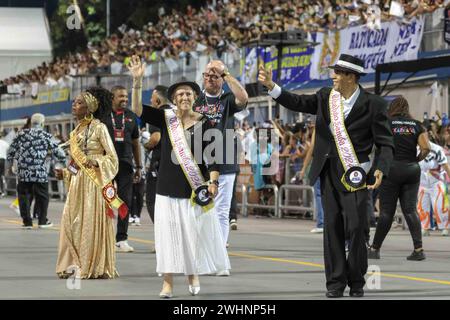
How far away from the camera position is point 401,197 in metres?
14.1

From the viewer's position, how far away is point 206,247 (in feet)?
34.9

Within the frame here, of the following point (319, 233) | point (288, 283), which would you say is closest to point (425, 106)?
point (319, 233)

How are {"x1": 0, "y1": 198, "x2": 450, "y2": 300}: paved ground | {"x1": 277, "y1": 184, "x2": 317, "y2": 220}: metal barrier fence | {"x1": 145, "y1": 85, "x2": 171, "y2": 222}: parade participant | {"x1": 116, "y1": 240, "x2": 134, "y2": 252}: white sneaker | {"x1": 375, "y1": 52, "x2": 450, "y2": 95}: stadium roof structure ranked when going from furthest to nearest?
{"x1": 277, "y1": 184, "x2": 317, "y2": 220}: metal barrier fence
{"x1": 375, "y1": 52, "x2": 450, "y2": 95}: stadium roof structure
{"x1": 116, "y1": 240, "x2": 134, "y2": 252}: white sneaker
{"x1": 145, "y1": 85, "x2": 171, "y2": 222}: parade participant
{"x1": 0, "y1": 198, "x2": 450, "y2": 300}: paved ground

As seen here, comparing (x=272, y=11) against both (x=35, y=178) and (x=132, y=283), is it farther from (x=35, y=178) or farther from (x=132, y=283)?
(x=132, y=283)

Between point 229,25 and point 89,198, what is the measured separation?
66.4ft

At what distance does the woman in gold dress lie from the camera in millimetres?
11656

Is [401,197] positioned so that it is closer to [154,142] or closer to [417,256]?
[417,256]

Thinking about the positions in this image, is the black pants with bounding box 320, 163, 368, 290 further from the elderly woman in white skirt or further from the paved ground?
the elderly woman in white skirt

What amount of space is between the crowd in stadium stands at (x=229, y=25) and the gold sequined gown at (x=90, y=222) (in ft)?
36.9

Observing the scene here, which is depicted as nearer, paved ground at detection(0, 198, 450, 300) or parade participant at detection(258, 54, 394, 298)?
parade participant at detection(258, 54, 394, 298)

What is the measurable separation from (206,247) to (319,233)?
8284mm

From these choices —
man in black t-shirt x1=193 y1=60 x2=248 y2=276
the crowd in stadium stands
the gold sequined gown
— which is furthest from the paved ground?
the crowd in stadium stands

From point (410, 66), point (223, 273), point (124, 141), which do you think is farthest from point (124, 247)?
point (410, 66)

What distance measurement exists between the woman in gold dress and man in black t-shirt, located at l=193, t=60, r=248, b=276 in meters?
1.05
